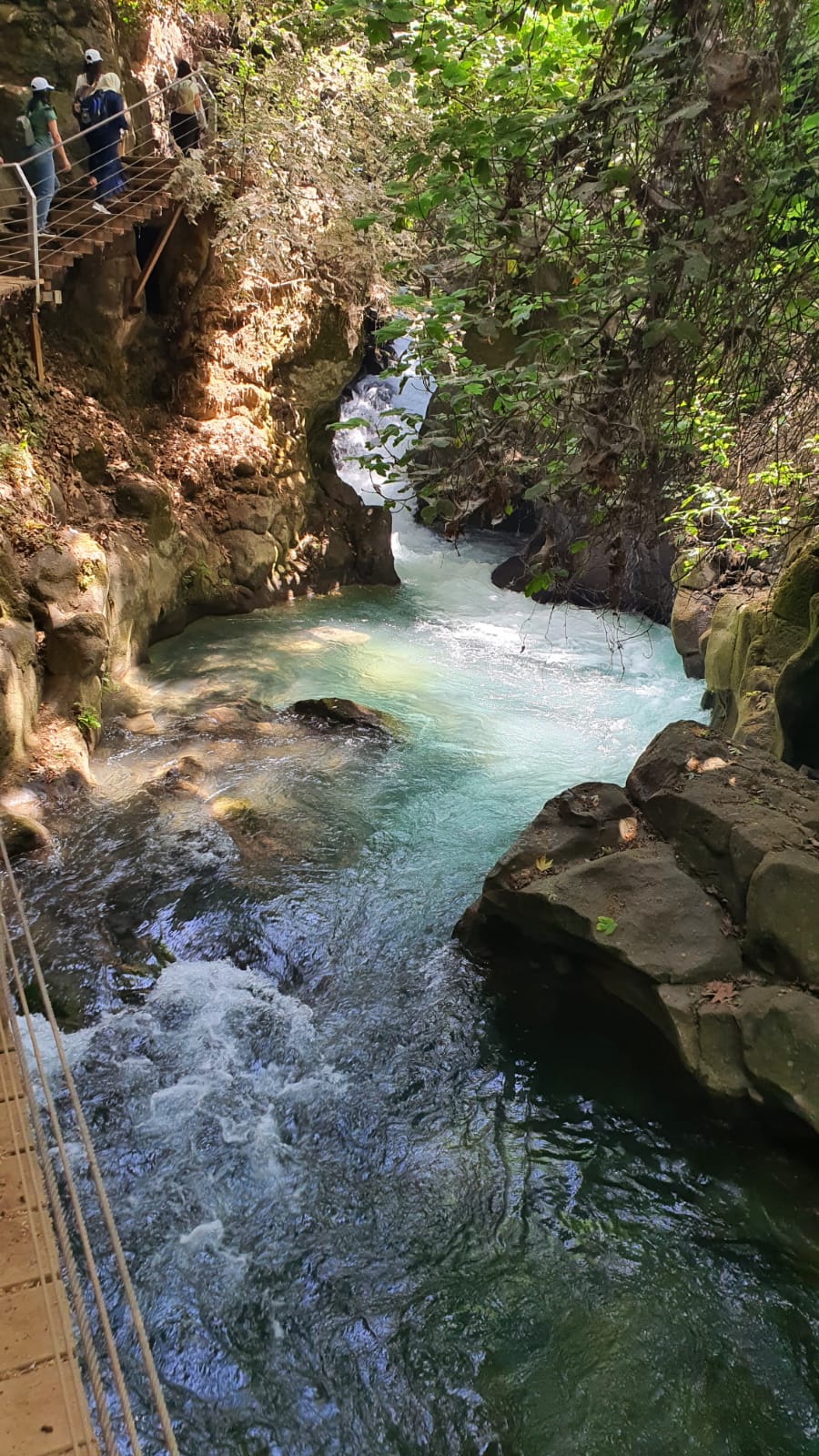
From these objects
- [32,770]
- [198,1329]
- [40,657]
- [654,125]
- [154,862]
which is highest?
[654,125]

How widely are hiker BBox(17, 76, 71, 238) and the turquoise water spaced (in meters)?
5.94

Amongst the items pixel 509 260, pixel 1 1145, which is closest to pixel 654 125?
pixel 509 260

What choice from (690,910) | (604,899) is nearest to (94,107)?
(604,899)

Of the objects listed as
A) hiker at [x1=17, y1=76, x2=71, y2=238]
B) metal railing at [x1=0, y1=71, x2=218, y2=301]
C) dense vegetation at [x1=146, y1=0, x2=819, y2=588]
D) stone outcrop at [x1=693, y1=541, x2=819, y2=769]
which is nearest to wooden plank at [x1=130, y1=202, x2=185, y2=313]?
metal railing at [x1=0, y1=71, x2=218, y2=301]

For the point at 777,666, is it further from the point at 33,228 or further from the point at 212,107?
the point at 212,107

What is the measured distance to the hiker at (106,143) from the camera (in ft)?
32.6

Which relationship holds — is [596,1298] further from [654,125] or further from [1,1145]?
[654,125]

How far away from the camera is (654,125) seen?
3625mm

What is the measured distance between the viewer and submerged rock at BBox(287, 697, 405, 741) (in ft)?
33.8

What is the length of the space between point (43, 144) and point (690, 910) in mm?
9637

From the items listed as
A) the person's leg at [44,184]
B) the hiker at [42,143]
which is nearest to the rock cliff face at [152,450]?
the person's leg at [44,184]

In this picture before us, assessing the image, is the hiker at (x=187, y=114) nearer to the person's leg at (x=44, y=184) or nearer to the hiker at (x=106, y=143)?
the hiker at (x=106, y=143)

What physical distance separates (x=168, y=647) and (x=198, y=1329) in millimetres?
9281

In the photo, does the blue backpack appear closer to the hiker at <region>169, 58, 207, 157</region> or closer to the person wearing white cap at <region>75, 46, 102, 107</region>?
the person wearing white cap at <region>75, 46, 102, 107</region>
